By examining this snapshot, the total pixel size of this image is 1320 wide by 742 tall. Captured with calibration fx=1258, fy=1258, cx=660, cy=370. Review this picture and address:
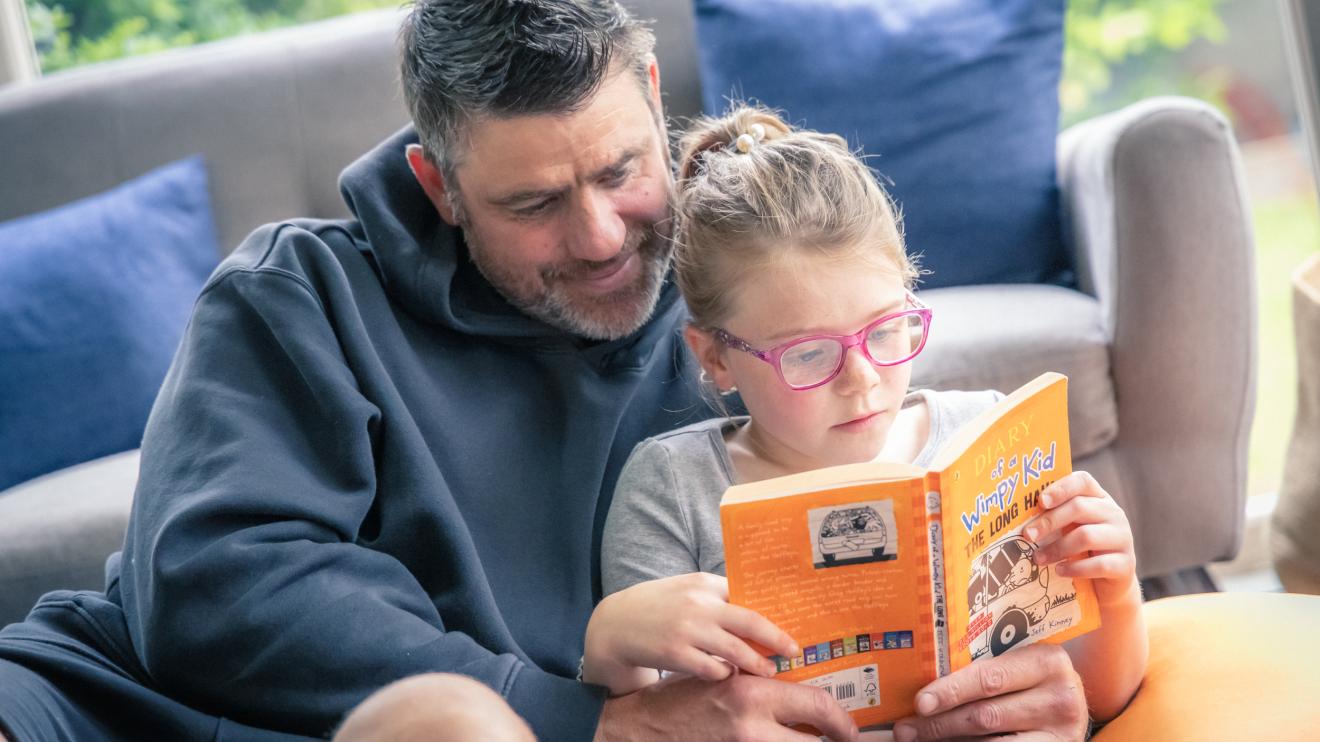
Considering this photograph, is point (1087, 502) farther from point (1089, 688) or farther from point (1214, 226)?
point (1214, 226)

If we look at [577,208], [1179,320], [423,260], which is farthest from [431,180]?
[1179,320]

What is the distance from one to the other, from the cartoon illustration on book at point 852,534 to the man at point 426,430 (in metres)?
0.19

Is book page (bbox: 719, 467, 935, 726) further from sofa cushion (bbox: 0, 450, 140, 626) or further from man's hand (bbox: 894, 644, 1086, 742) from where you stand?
sofa cushion (bbox: 0, 450, 140, 626)

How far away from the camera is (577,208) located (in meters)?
1.50

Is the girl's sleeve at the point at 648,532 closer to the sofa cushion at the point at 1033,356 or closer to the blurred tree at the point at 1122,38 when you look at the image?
the sofa cushion at the point at 1033,356

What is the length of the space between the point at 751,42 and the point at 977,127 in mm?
434

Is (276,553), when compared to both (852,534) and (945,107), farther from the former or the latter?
(945,107)

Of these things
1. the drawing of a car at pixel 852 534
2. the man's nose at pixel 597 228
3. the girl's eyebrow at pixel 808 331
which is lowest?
the drawing of a car at pixel 852 534

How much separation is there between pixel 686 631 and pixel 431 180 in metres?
0.79

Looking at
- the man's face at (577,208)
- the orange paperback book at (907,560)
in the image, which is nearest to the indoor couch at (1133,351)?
the man's face at (577,208)

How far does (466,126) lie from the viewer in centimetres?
152

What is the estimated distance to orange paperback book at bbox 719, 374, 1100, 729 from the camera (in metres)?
1.04

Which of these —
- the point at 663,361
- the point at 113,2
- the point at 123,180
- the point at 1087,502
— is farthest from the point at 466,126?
the point at 113,2

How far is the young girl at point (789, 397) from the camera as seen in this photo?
1.15 meters
